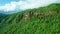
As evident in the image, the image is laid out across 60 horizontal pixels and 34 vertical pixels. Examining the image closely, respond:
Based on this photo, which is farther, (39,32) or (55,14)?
(55,14)

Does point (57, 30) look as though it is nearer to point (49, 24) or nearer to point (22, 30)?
point (49, 24)

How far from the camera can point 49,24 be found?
595 ft

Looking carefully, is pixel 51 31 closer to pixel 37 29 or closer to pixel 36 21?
pixel 37 29

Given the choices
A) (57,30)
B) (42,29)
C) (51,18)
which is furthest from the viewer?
(51,18)

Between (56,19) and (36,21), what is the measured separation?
20.6 metres

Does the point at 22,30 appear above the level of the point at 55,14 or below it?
below

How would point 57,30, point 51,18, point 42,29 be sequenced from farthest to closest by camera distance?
point 51,18 → point 42,29 → point 57,30

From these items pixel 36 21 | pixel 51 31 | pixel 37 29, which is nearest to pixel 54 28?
pixel 51 31

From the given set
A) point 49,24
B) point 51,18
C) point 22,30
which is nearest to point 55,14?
point 51,18

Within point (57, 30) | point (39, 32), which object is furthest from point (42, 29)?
point (57, 30)

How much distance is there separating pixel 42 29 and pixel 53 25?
9.83 m

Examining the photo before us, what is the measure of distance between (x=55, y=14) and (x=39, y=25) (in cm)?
2161

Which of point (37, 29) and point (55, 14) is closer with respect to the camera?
point (37, 29)

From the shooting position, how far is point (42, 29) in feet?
585
